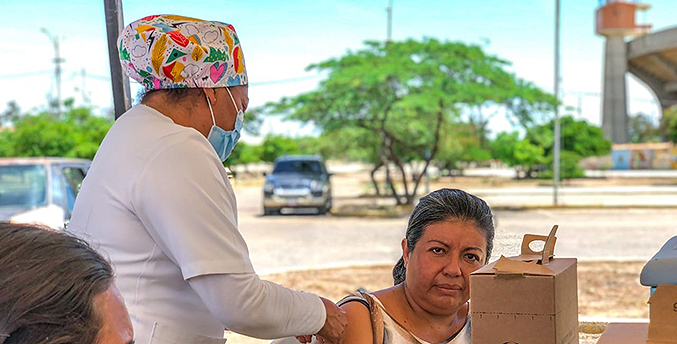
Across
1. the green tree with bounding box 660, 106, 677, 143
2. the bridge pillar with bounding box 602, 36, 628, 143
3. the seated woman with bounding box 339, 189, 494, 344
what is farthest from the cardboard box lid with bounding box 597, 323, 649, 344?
the bridge pillar with bounding box 602, 36, 628, 143

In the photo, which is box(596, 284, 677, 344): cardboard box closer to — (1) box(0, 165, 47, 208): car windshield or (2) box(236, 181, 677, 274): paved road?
(2) box(236, 181, 677, 274): paved road

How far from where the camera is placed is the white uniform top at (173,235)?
1751mm

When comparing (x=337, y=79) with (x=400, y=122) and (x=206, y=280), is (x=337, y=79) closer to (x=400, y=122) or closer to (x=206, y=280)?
(x=400, y=122)

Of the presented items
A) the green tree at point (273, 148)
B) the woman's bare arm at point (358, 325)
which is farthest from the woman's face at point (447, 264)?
the green tree at point (273, 148)

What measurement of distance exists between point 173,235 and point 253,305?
0.24m

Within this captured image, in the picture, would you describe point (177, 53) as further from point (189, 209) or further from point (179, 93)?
point (189, 209)

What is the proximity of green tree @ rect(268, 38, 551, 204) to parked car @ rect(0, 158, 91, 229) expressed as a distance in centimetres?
→ 932

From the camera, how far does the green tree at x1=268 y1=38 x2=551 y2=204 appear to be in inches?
682

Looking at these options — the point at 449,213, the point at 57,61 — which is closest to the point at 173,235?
the point at 449,213

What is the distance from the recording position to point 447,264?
2287 mm

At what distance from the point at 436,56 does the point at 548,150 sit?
Result: 75.2 ft

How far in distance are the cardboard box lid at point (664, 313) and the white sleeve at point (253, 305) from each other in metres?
0.84

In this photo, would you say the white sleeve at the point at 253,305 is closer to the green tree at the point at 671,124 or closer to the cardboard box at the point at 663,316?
the cardboard box at the point at 663,316

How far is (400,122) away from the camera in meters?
20.3
